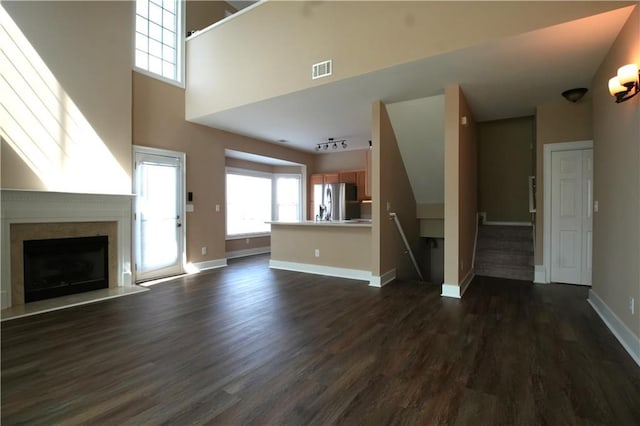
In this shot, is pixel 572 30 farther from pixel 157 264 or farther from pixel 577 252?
pixel 157 264

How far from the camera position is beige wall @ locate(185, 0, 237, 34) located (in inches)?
237

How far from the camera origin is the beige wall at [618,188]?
8.41 ft

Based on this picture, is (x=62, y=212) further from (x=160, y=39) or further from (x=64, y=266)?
(x=160, y=39)

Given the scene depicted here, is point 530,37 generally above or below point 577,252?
above

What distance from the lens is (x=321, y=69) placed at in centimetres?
417

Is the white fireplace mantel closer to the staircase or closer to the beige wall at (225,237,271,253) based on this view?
the beige wall at (225,237,271,253)

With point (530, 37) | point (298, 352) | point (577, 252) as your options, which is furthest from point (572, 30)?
point (298, 352)

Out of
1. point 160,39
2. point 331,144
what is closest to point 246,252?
point 331,144

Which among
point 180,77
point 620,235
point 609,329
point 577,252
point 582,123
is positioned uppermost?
point 180,77

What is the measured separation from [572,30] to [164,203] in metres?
5.79

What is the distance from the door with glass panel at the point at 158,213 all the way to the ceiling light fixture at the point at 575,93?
598 cm

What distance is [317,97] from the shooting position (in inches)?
183

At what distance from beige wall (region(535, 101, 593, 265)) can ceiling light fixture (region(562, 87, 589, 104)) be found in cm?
30

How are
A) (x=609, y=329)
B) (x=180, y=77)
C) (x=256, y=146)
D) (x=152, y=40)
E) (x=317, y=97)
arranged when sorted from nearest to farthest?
(x=609, y=329) → (x=317, y=97) → (x=152, y=40) → (x=180, y=77) → (x=256, y=146)
